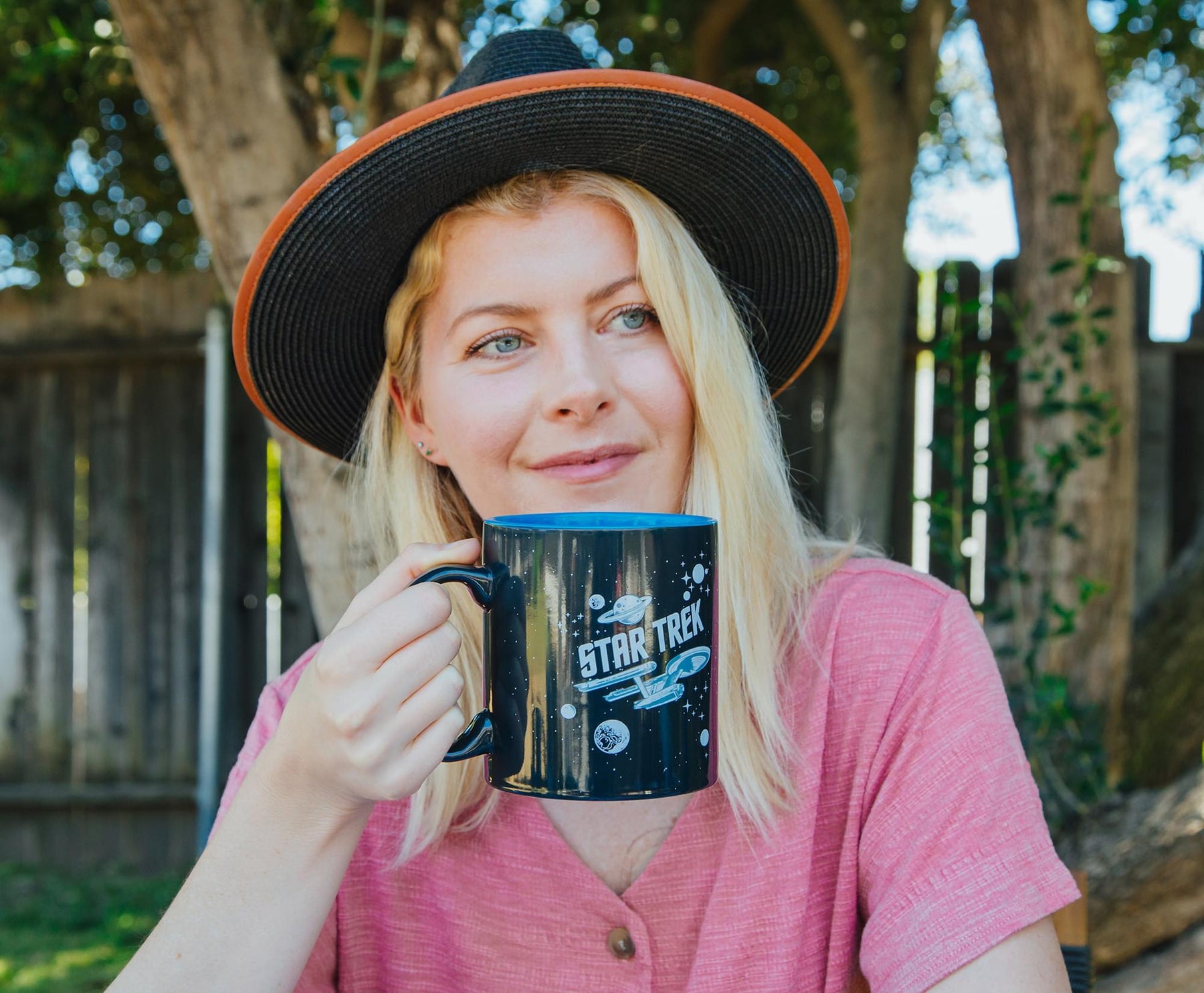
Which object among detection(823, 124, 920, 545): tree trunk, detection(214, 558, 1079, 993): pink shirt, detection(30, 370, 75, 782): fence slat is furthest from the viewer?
detection(30, 370, 75, 782): fence slat

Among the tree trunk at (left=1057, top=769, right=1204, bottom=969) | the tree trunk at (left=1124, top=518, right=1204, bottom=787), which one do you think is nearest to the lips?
the tree trunk at (left=1057, top=769, right=1204, bottom=969)

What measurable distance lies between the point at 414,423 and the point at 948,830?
924 millimetres

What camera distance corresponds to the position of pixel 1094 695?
9.61 ft

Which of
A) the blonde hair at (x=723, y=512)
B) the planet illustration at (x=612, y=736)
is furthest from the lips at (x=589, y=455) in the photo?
the planet illustration at (x=612, y=736)

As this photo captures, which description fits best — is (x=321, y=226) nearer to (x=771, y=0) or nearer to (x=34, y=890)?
(x=34, y=890)

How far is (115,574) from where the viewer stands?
4.73 metres

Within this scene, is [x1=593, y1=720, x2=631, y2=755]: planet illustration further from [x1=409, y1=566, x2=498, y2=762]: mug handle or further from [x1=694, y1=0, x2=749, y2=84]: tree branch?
[x1=694, y1=0, x2=749, y2=84]: tree branch

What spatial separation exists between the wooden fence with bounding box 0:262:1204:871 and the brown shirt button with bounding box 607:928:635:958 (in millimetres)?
3530

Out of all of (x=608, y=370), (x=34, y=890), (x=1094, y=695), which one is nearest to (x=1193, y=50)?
(x=1094, y=695)

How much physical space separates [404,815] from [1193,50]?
4.24 meters

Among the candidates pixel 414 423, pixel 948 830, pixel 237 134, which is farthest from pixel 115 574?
pixel 948 830

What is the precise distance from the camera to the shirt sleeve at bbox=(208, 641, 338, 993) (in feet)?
4.52

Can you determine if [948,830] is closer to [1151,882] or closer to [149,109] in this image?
[1151,882]

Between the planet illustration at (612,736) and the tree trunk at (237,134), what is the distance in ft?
3.61
